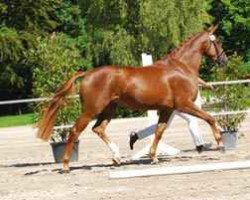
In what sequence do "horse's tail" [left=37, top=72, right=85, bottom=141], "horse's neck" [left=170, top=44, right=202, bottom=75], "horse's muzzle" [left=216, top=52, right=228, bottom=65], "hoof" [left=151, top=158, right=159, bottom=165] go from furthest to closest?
"horse's muzzle" [left=216, top=52, right=228, bottom=65]
"horse's neck" [left=170, top=44, right=202, bottom=75]
"hoof" [left=151, top=158, right=159, bottom=165]
"horse's tail" [left=37, top=72, right=85, bottom=141]

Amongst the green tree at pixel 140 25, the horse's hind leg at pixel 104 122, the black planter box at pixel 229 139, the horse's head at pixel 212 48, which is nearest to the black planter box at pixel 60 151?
the horse's hind leg at pixel 104 122

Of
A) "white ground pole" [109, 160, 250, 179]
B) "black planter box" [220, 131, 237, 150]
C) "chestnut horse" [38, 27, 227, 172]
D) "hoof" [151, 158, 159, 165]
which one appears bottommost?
"black planter box" [220, 131, 237, 150]

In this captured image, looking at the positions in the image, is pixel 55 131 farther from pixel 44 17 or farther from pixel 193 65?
pixel 44 17

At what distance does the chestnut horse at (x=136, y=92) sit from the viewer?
38.8ft

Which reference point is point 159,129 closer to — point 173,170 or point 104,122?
point 104,122

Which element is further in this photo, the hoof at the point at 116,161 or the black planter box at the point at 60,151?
the black planter box at the point at 60,151

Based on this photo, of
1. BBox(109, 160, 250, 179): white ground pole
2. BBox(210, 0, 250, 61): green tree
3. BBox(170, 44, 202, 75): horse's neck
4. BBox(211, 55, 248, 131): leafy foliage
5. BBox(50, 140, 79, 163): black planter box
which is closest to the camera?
BBox(109, 160, 250, 179): white ground pole

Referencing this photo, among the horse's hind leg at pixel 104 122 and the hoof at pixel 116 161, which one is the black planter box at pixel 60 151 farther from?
the hoof at pixel 116 161

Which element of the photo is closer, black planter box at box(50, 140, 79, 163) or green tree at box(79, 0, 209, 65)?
black planter box at box(50, 140, 79, 163)

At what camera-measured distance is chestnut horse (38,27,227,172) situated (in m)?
11.8

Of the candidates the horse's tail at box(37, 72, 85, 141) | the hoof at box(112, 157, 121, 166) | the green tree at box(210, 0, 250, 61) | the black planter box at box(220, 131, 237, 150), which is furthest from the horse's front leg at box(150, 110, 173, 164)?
the green tree at box(210, 0, 250, 61)

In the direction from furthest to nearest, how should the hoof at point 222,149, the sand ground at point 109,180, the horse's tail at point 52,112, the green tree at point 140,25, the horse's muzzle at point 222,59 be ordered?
1. the green tree at point 140,25
2. the horse's muzzle at point 222,59
3. the hoof at point 222,149
4. the horse's tail at point 52,112
5. the sand ground at point 109,180

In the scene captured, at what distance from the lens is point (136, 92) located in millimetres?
12008

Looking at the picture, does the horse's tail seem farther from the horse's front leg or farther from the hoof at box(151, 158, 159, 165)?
the hoof at box(151, 158, 159, 165)
